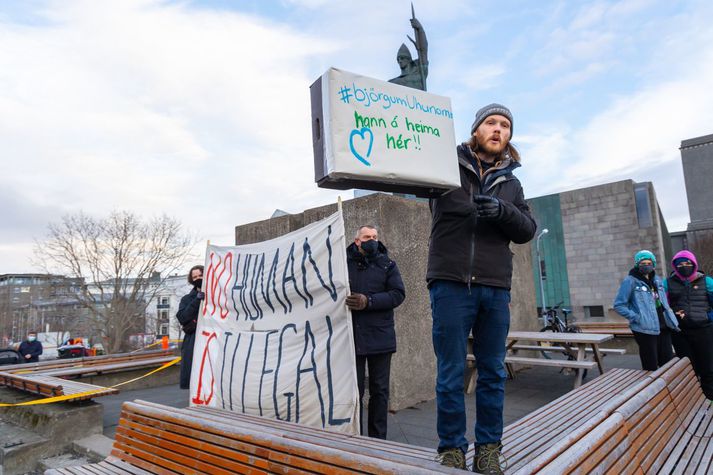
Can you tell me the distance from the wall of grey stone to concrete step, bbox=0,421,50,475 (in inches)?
1135

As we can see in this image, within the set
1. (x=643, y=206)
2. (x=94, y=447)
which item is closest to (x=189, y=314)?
(x=94, y=447)

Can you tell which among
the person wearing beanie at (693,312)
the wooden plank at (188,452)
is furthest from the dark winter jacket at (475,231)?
the person wearing beanie at (693,312)

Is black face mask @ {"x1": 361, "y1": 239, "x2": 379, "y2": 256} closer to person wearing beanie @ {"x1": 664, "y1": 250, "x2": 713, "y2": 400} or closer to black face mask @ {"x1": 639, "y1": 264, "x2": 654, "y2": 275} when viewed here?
black face mask @ {"x1": 639, "y1": 264, "x2": 654, "y2": 275}

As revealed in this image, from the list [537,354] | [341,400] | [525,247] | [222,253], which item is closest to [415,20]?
[525,247]

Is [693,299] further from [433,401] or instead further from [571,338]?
[433,401]

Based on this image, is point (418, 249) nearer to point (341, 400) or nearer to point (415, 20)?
point (341, 400)

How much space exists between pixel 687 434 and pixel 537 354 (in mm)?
5691

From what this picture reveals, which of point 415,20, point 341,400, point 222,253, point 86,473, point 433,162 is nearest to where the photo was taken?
point 433,162

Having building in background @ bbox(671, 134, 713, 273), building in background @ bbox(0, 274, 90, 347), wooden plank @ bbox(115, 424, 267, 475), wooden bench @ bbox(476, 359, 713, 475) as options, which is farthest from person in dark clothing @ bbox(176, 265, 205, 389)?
building in background @ bbox(671, 134, 713, 273)

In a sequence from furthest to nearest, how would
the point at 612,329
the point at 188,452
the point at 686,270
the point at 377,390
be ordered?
the point at 612,329, the point at 686,270, the point at 377,390, the point at 188,452

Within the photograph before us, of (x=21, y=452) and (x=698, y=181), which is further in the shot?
(x=698, y=181)

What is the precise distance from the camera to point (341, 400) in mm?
3816

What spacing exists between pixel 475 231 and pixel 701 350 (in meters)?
4.55

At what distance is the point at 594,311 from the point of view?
1123 inches
